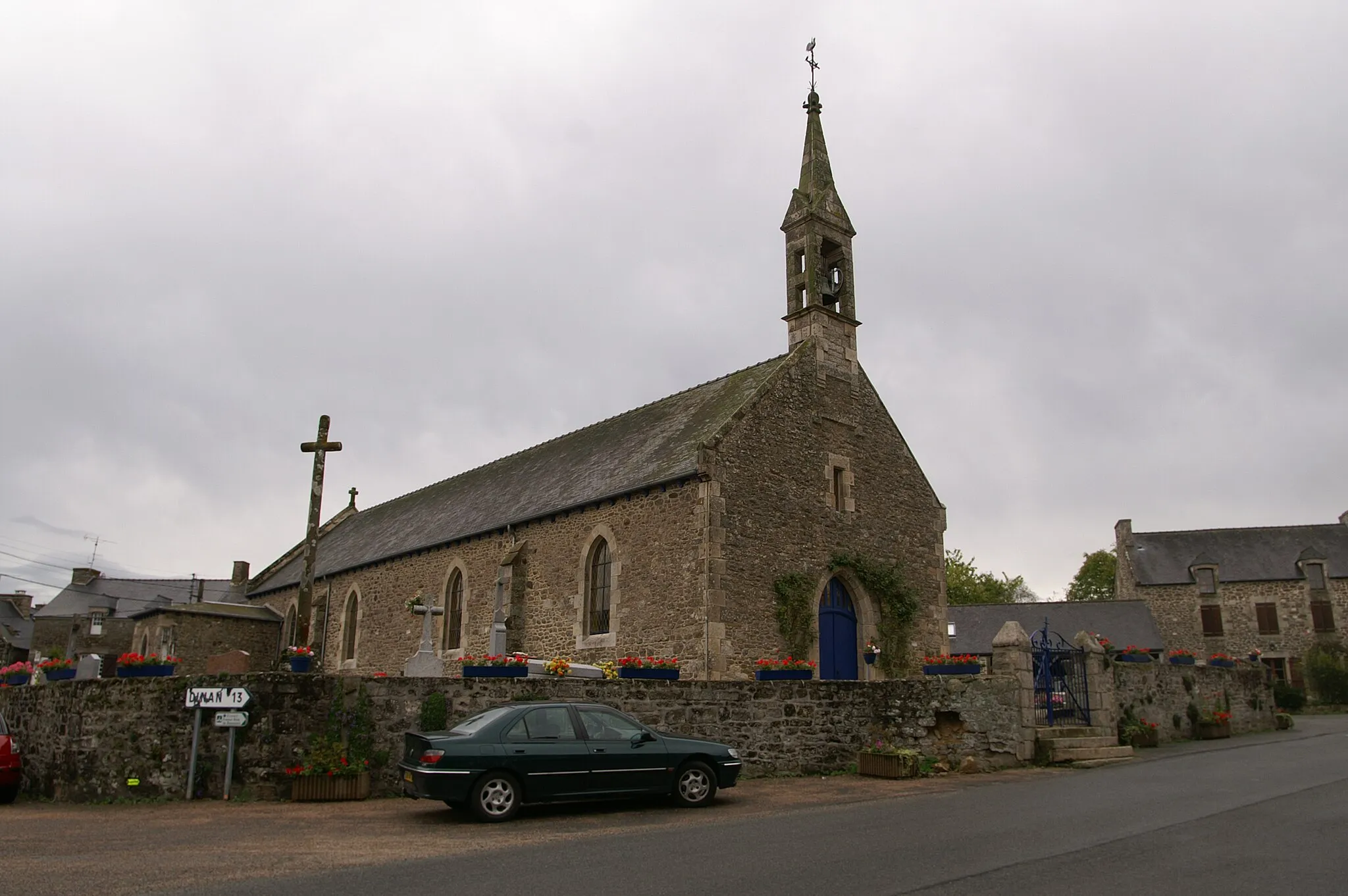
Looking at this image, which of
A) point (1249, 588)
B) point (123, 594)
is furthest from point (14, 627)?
point (1249, 588)

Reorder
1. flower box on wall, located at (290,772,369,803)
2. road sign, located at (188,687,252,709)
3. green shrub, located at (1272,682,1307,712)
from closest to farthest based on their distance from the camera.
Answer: flower box on wall, located at (290,772,369,803) < road sign, located at (188,687,252,709) < green shrub, located at (1272,682,1307,712)

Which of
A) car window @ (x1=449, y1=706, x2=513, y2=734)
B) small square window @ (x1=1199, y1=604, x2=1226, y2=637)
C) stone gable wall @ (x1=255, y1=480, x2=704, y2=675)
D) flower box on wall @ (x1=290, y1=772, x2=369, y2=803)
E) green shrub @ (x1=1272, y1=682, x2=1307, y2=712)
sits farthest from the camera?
small square window @ (x1=1199, y1=604, x2=1226, y2=637)

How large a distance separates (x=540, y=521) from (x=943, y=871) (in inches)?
620

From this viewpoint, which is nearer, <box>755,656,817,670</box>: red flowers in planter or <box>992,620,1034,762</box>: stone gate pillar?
<box>755,656,817,670</box>: red flowers in planter

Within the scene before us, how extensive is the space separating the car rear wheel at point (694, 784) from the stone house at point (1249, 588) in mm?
40864

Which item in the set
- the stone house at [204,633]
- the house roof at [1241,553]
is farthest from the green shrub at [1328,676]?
the stone house at [204,633]

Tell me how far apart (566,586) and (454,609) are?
5.41 m

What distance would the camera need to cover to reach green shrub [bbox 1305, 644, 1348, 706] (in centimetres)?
3834

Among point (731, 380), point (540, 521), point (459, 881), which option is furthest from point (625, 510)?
point (459, 881)

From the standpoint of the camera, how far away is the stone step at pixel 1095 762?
15.5 metres

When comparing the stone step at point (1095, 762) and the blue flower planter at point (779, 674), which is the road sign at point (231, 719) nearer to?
the blue flower planter at point (779, 674)

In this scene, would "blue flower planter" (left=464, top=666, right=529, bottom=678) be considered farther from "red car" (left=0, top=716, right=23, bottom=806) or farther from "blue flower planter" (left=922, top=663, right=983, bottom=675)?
"blue flower planter" (left=922, top=663, right=983, bottom=675)

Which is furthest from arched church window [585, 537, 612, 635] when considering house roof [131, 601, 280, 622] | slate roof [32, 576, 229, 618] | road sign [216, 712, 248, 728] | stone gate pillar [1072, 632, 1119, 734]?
slate roof [32, 576, 229, 618]

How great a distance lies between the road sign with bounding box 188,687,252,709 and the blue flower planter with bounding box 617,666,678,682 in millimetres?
5152
